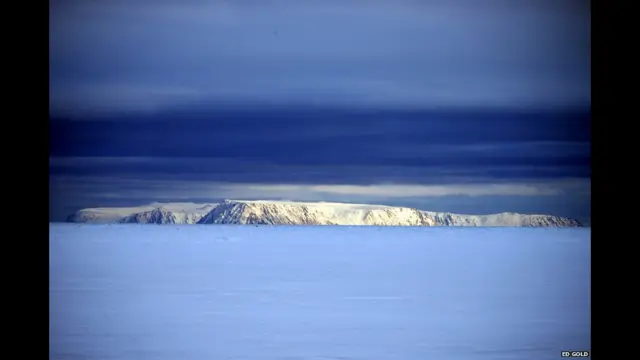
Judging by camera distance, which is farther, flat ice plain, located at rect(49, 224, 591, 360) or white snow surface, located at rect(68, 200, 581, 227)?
white snow surface, located at rect(68, 200, 581, 227)

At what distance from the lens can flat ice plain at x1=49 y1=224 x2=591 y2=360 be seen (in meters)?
4.14

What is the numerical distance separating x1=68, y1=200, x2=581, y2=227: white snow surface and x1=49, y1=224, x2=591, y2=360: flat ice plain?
0.96ft

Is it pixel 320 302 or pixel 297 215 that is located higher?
pixel 297 215

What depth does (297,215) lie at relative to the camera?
22.5 ft

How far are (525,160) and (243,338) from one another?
99.5 inches

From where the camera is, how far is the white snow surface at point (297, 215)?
6.13m

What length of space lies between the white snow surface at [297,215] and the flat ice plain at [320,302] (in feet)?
0.96

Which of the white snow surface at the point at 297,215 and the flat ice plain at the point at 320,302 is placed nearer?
the flat ice plain at the point at 320,302

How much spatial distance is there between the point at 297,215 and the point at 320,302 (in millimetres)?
1543

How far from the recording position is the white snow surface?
6133 millimetres

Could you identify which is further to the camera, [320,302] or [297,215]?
[297,215]

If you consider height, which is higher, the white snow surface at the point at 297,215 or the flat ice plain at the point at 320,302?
the white snow surface at the point at 297,215

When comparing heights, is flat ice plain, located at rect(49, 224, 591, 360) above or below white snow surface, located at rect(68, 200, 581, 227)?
below
